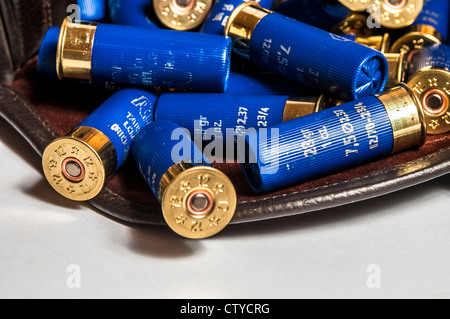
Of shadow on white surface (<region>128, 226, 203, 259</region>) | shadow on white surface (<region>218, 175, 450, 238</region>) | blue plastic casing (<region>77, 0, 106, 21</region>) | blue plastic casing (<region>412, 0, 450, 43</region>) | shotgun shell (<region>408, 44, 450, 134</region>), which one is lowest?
shadow on white surface (<region>128, 226, 203, 259</region>)

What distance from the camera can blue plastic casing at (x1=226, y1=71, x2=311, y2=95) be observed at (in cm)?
231

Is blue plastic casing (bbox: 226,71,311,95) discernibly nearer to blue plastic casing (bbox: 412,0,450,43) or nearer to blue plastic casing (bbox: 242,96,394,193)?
blue plastic casing (bbox: 242,96,394,193)

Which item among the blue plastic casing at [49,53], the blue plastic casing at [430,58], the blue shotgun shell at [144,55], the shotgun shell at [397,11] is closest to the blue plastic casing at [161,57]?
the blue shotgun shell at [144,55]

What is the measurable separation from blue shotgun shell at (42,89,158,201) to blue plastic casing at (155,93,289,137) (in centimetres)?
18

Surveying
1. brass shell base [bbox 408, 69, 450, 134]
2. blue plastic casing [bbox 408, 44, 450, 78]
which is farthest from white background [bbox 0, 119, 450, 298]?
blue plastic casing [bbox 408, 44, 450, 78]

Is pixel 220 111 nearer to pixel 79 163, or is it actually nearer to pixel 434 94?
pixel 79 163

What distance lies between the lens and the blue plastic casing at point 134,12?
2451 mm

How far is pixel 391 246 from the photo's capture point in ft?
5.98

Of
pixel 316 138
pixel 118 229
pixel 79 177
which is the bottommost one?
pixel 118 229

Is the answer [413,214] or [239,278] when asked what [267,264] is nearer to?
[239,278]

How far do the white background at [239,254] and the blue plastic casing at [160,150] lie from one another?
0.19 metres

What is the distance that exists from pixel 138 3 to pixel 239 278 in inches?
50.5

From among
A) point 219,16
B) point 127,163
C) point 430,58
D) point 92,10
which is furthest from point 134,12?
point 430,58

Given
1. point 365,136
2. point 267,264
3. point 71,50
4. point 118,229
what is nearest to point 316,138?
point 365,136
